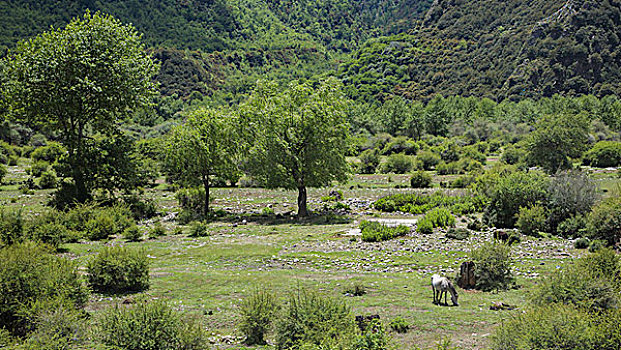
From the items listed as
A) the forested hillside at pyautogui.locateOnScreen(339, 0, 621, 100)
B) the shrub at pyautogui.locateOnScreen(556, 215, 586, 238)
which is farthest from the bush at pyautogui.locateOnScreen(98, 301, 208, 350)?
the forested hillside at pyautogui.locateOnScreen(339, 0, 621, 100)

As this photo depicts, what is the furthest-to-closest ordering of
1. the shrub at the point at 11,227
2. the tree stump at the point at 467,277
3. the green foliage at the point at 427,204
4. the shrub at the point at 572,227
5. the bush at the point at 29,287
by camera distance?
the green foliage at the point at 427,204 → the shrub at the point at 572,227 → the shrub at the point at 11,227 → the tree stump at the point at 467,277 → the bush at the point at 29,287

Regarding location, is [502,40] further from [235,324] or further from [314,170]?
[235,324]

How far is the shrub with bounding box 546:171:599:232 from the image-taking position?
824 inches

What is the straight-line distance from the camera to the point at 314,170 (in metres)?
28.1

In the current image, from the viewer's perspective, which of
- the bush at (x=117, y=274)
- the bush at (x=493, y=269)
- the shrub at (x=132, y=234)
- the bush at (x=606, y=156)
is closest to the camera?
the bush at (x=117, y=274)

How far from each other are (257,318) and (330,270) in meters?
6.69

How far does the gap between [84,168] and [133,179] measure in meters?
2.73

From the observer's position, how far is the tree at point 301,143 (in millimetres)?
28078

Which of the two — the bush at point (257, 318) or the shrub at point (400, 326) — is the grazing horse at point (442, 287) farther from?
the bush at point (257, 318)

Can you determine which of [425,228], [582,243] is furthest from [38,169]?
[582,243]

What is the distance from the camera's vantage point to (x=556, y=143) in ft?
131

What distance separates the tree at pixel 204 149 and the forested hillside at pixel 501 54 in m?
109

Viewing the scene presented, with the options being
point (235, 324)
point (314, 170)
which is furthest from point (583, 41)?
point (235, 324)

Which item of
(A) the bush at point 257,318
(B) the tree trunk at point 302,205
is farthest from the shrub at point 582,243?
(B) the tree trunk at point 302,205
